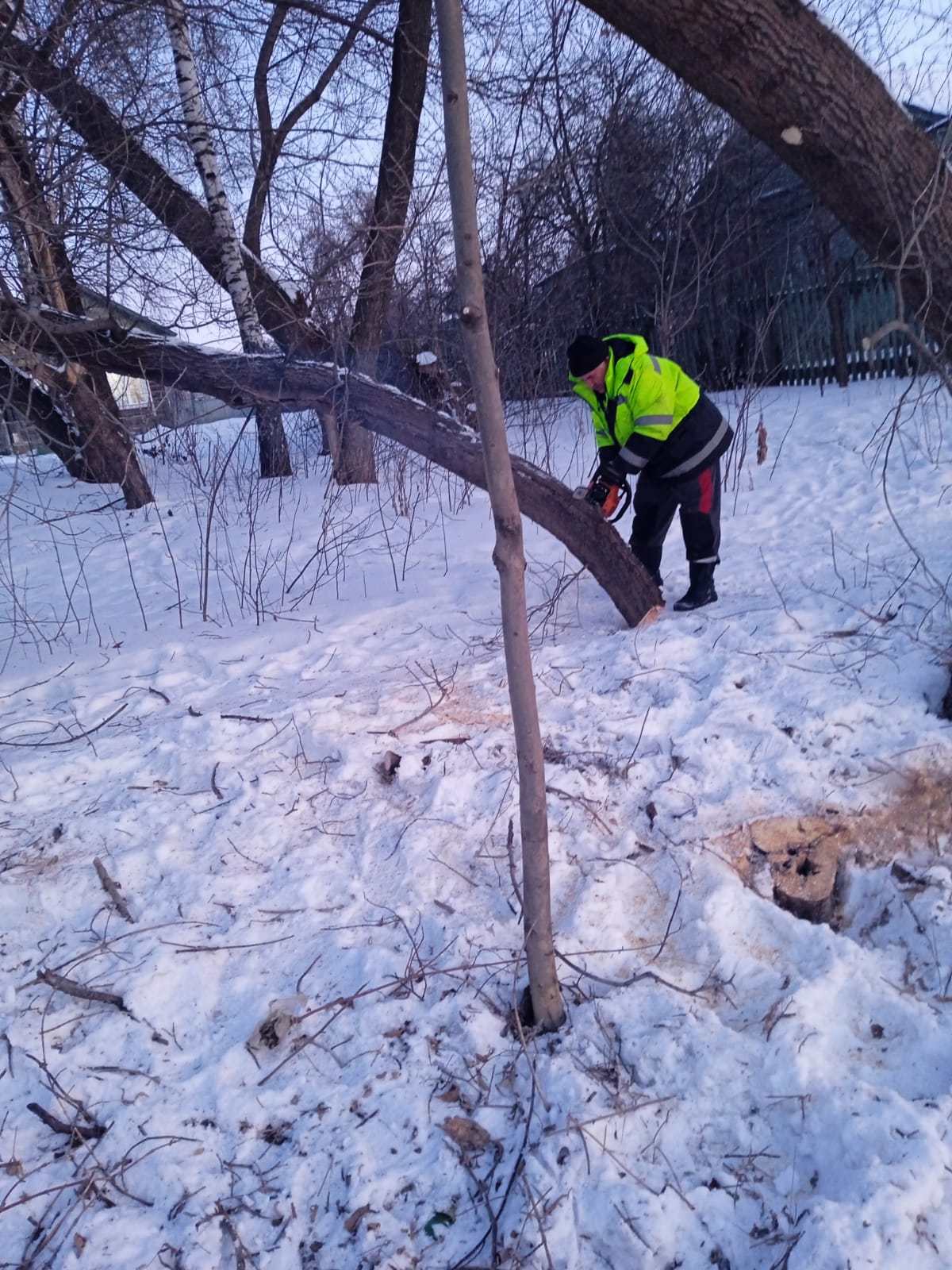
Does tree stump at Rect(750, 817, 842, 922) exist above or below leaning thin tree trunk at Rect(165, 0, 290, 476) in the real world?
below

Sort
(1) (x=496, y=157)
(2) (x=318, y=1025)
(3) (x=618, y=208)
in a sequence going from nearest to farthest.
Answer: (2) (x=318, y=1025), (1) (x=496, y=157), (3) (x=618, y=208)

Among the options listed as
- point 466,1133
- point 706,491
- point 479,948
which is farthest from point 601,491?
point 466,1133

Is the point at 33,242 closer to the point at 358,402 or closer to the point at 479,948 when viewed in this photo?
the point at 358,402

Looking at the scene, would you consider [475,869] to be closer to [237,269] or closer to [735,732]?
[735,732]

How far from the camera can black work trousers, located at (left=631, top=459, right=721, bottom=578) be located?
4.31 m

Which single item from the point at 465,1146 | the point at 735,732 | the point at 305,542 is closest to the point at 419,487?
the point at 305,542

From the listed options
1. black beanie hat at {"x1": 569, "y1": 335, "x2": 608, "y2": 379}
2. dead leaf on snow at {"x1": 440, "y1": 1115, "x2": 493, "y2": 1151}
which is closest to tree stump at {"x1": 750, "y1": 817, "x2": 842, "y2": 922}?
dead leaf on snow at {"x1": 440, "y1": 1115, "x2": 493, "y2": 1151}

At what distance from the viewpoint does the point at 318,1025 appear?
7.20 feet

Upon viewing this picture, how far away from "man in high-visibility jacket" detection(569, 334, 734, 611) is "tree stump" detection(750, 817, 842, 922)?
1808mm

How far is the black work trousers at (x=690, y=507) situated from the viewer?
4.31 metres

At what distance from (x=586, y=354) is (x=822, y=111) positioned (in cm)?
138

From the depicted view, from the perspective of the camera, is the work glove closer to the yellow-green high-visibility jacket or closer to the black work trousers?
the yellow-green high-visibility jacket

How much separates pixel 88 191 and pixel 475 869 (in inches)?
205

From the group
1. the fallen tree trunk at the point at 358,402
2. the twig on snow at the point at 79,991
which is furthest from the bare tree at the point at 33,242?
the twig on snow at the point at 79,991
